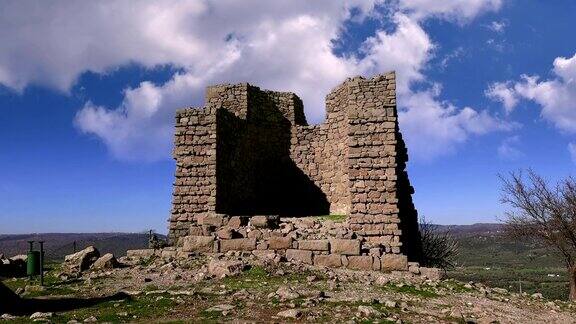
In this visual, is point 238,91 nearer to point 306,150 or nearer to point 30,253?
point 306,150

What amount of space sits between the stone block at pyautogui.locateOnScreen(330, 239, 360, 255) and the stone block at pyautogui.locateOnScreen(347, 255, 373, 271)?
6.6 inches

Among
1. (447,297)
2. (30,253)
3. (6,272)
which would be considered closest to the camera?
(447,297)

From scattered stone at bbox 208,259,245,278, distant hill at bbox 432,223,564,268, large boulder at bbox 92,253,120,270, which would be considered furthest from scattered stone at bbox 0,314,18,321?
distant hill at bbox 432,223,564,268

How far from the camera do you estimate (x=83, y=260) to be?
15906mm

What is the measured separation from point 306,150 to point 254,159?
2.66 meters

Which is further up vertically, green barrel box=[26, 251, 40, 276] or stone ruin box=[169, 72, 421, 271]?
stone ruin box=[169, 72, 421, 271]

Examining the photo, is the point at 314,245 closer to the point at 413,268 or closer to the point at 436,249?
the point at 413,268

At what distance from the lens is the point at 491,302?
1195cm

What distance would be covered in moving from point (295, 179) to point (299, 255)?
8.23 m

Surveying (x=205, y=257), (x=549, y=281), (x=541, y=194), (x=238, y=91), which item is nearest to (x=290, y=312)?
(x=205, y=257)

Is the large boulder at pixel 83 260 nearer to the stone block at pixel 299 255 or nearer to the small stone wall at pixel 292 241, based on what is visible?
the small stone wall at pixel 292 241

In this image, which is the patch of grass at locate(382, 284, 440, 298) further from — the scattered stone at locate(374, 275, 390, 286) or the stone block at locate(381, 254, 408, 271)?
the stone block at locate(381, 254, 408, 271)

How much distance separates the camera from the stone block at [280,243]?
1581 cm

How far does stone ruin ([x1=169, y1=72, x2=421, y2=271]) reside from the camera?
53.2 ft
